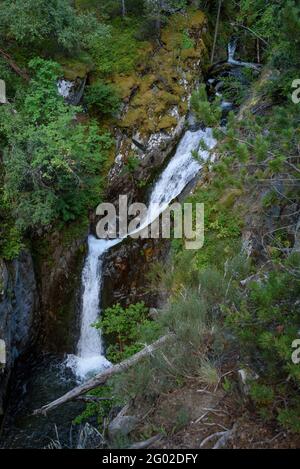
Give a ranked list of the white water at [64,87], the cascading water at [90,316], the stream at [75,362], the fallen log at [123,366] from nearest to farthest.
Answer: the fallen log at [123,366] → the stream at [75,362] → the cascading water at [90,316] → the white water at [64,87]

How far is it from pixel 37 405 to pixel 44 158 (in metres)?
5.62

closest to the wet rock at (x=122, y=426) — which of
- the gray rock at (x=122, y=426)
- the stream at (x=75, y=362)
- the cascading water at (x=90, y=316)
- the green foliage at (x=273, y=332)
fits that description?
the gray rock at (x=122, y=426)

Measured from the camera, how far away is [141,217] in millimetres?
11164

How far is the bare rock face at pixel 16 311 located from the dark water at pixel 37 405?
15.1 inches

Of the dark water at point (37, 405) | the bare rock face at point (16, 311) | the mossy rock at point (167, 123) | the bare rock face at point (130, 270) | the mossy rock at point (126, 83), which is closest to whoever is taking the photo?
the dark water at point (37, 405)

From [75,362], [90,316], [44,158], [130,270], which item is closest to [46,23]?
[44,158]

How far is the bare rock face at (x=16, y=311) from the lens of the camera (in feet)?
29.4

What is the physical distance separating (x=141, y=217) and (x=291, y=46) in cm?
617

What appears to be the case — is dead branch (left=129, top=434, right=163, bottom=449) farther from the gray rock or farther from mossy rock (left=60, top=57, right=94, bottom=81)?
mossy rock (left=60, top=57, right=94, bottom=81)

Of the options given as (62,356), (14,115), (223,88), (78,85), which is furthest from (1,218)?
(223,88)

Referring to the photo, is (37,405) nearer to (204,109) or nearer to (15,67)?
(204,109)

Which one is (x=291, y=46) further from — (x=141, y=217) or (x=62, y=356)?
(x=62, y=356)

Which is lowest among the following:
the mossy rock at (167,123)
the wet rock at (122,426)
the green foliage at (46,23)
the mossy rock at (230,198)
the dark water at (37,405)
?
the dark water at (37,405)

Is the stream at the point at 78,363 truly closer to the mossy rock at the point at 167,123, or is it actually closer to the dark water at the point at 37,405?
the dark water at the point at 37,405
